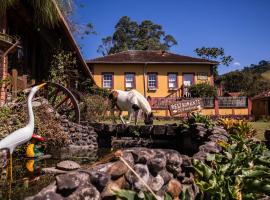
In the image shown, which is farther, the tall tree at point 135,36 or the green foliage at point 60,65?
the tall tree at point 135,36

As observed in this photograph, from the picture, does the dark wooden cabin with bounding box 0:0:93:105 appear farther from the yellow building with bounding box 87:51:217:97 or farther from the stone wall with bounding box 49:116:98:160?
the yellow building with bounding box 87:51:217:97

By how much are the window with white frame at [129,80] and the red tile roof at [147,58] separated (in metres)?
1.18

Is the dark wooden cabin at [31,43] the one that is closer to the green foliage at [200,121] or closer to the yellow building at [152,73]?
the green foliage at [200,121]

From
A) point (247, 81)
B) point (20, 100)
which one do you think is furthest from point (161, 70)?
point (20, 100)

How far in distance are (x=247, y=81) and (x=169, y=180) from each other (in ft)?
150

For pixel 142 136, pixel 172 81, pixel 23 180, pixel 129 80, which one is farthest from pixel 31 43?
pixel 172 81

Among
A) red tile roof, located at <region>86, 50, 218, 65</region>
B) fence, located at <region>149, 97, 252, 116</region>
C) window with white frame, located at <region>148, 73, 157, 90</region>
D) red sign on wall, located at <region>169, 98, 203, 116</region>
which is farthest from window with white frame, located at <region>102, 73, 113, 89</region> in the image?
red sign on wall, located at <region>169, 98, 203, 116</region>

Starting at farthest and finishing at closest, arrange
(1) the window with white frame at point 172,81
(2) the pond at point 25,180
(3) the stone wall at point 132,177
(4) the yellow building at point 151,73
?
1. (1) the window with white frame at point 172,81
2. (4) the yellow building at point 151,73
3. (2) the pond at point 25,180
4. (3) the stone wall at point 132,177

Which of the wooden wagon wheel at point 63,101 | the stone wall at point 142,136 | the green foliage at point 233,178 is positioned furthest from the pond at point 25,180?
the stone wall at point 142,136

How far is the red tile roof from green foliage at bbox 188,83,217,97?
11.0 ft

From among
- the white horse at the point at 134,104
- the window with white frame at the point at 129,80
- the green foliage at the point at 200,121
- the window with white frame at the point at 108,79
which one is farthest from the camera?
the window with white frame at the point at 129,80

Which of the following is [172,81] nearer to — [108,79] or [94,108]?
[108,79]

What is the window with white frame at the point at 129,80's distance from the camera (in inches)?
1291

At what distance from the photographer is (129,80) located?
108 feet
